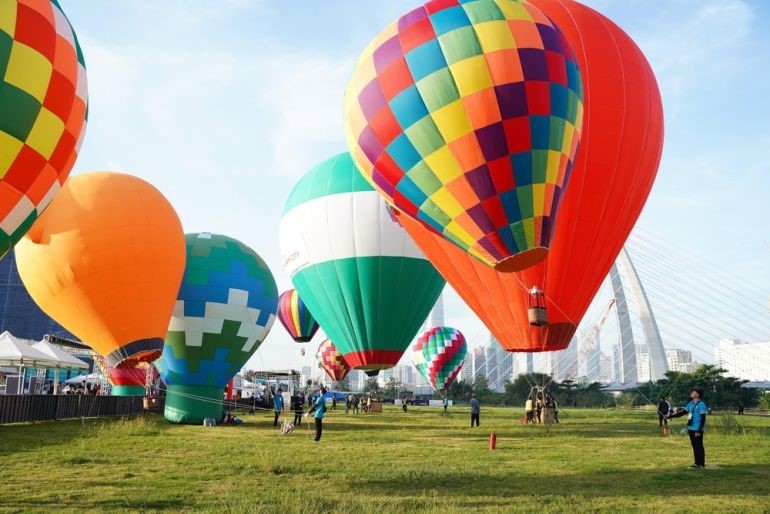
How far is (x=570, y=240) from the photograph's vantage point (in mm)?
11922

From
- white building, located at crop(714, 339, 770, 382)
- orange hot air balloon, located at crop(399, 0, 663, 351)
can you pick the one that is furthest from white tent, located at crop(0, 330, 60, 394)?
white building, located at crop(714, 339, 770, 382)

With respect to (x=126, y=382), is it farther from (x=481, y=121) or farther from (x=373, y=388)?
(x=373, y=388)

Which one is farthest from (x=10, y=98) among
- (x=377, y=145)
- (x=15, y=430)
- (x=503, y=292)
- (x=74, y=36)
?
(x=15, y=430)

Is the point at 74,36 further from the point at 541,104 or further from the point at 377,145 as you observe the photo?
the point at 541,104

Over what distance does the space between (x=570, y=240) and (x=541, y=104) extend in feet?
10.9

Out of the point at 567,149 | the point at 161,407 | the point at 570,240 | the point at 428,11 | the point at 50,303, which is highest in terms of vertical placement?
the point at 428,11

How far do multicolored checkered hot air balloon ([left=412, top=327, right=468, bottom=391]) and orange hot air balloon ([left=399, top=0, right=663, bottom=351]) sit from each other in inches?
1134

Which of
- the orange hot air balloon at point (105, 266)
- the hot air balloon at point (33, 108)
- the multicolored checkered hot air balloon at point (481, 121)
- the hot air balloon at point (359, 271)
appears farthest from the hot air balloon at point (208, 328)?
the hot air balloon at point (33, 108)

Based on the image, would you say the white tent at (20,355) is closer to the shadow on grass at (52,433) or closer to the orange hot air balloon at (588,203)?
the shadow on grass at (52,433)

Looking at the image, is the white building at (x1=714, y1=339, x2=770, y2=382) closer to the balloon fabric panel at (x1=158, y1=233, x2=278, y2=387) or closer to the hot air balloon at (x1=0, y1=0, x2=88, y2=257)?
the balloon fabric panel at (x1=158, y1=233, x2=278, y2=387)

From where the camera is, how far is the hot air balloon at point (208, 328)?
1672 centimetres

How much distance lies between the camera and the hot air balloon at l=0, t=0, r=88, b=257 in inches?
265

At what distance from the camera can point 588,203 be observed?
11891 millimetres

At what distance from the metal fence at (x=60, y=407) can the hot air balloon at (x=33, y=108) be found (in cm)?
1090
